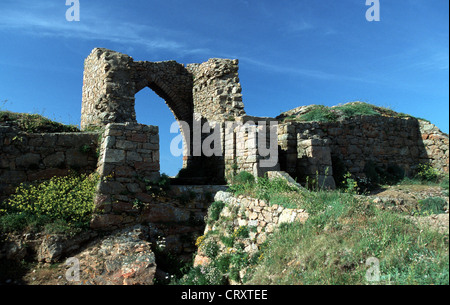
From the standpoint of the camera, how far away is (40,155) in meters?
8.57

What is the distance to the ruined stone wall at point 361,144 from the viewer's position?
33.9 feet

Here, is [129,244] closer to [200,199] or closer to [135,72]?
[200,199]

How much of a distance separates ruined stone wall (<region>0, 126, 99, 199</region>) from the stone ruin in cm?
2

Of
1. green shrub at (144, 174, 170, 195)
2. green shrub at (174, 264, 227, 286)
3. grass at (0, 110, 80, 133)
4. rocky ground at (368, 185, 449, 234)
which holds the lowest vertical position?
green shrub at (174, 264, 227, 286)

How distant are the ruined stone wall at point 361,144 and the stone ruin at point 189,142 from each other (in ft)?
0.12

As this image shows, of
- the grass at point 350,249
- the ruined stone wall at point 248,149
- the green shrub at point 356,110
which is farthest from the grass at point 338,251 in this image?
the green shrub at point 356,110

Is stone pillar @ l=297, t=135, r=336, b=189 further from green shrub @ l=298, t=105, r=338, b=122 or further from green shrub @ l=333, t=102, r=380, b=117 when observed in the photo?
green shrub @ l=333, t=102, r=380, b=117

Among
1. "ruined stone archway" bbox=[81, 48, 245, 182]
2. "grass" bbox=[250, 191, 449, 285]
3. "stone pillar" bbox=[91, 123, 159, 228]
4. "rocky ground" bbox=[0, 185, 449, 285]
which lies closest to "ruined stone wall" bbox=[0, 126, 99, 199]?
"stone pillar" bbox=[91, 123, 159, 228]

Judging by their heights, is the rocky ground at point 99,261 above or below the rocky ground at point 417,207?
below

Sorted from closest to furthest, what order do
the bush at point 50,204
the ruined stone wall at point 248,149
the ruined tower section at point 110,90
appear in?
1. the bush at point 50,204
2. the ruined stone wall at point 248,149
3. the ruined tower section at point 110,90

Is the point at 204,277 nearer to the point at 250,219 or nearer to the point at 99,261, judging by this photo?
the point at 250,219

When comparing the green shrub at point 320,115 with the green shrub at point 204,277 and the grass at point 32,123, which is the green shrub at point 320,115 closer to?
the green shrub at point 204,277

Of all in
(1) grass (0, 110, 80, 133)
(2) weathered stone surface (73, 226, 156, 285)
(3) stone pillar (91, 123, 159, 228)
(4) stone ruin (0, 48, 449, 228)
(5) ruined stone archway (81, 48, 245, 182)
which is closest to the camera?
(2) weathered stone surface (73, 226, 156, 285)

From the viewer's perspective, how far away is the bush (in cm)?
741
